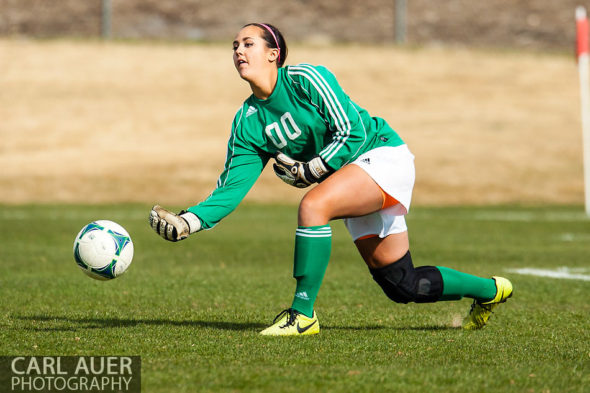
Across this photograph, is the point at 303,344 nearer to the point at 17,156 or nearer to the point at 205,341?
the point at 205,341

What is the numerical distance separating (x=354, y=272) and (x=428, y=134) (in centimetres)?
1869

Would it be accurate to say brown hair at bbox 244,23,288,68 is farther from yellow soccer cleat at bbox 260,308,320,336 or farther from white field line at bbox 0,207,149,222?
white field line at bbox 0,207,149,222

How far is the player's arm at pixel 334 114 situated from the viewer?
19.7 ft

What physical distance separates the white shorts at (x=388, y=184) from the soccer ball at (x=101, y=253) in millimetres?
1514

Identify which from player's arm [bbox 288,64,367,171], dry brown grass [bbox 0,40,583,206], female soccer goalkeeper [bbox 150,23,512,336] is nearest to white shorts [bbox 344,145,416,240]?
female soccer goalkeeper [bbox 150,23,512,336]

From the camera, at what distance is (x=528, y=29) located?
35.0m

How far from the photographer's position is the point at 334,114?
19.7ft

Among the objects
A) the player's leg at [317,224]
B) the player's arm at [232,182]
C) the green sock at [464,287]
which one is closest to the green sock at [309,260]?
the player's leg at [317,224]

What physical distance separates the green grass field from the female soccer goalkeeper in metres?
0.33

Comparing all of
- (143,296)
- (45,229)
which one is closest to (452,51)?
(45,229)

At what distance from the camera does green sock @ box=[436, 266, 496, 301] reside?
6.48 meters

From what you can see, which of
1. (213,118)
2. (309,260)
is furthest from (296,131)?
(213,118)

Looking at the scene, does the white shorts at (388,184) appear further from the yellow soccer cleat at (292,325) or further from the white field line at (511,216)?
the white field line at (511,216)

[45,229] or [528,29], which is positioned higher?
[528,29]
